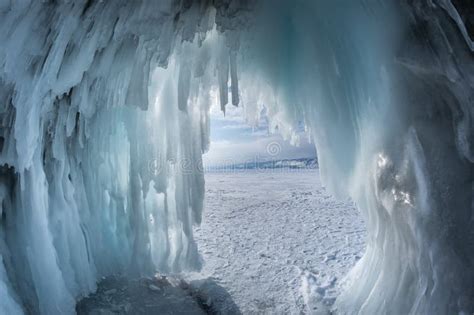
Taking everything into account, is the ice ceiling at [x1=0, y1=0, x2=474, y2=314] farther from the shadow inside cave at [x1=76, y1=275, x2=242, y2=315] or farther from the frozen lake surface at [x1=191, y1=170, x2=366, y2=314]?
the frozen lake surface at [x1=191, y1=170, x2=366, y2=314]

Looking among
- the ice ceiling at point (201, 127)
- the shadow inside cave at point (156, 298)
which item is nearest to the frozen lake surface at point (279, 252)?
the shadow inside cave at point (156, 298)

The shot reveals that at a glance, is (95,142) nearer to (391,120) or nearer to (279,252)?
(279,252)

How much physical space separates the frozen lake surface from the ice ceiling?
860 mm

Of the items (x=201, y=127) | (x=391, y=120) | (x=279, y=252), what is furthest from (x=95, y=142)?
(x=391, y=120)

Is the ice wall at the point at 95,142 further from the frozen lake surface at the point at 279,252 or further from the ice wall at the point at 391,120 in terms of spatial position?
the ice wall at the point at 391,120

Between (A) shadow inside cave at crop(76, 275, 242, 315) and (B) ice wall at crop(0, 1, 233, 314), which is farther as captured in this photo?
(A) shadow inside cave at crop(76, 275, 242, 315)

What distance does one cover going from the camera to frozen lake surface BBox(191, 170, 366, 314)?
6008 millimetres

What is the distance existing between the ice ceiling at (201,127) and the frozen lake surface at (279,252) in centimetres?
86

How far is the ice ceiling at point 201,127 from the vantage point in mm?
3383

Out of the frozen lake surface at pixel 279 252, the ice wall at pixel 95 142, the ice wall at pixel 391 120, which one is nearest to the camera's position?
the ice wall at pixel 391 120

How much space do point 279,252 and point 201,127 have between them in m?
3.50

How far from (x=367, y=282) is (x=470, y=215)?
7.70 feet

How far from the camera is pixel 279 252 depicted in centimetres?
852

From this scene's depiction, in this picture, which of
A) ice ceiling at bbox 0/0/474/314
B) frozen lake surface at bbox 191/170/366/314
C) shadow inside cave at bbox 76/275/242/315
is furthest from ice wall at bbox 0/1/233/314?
frozen lake surface at bbox 191/170/366/314
